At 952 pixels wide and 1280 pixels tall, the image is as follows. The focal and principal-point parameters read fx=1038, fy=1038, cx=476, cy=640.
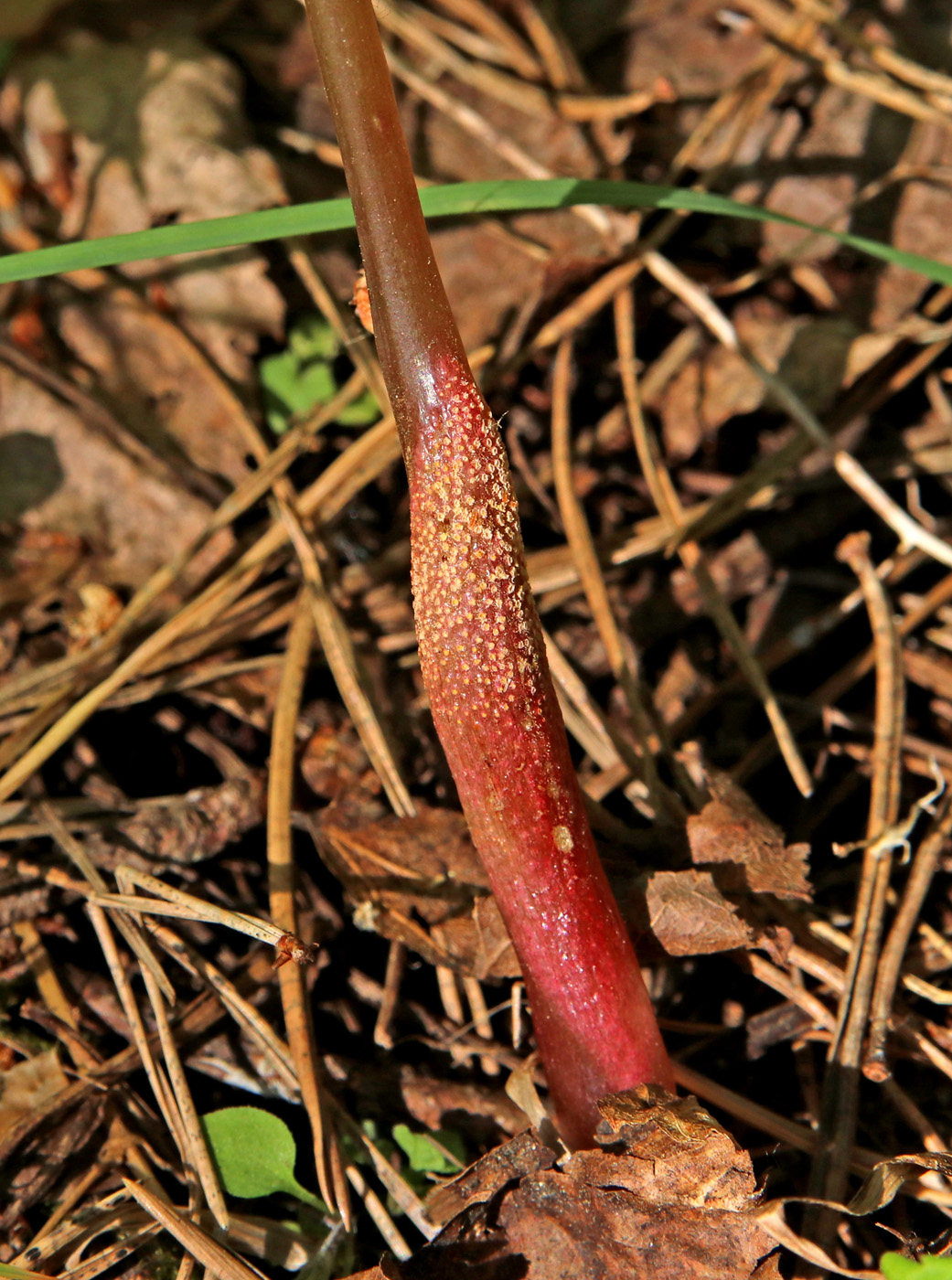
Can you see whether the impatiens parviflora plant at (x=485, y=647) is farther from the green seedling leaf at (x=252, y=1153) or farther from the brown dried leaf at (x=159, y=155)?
the brown dried leaf at (x=159, y=155)

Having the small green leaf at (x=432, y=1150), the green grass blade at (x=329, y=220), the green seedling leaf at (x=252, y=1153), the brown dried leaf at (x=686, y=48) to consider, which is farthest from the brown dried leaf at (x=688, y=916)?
the brown dried leaf at (x=686, y=48)

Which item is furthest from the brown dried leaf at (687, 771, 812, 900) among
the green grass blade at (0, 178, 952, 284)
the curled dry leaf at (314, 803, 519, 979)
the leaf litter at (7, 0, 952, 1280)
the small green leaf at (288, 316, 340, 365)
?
the small green leaf at (288, 316, 340, 365)

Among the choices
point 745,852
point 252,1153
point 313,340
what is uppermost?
point 313,340

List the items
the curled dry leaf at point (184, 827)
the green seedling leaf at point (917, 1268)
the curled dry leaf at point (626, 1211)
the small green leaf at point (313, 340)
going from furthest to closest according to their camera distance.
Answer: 1. the small green leaf at point (313, 340)
2. the curled dry leaf at point (184, 827)
3. the curled dry leaf at point (626, 1211)
4. the green seedling leaf at point (917, 1268)

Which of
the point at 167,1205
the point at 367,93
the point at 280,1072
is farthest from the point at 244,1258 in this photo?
the point at 367,93

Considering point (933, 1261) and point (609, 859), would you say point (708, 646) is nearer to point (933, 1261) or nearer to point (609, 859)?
point (609, 859)

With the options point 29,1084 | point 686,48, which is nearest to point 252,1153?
point 29,1084

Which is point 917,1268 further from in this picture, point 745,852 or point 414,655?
point 414,655

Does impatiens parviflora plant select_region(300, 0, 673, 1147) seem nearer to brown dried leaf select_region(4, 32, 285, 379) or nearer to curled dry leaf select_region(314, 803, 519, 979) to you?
curled dry leaf select_region(314, 803, 519, 979)
